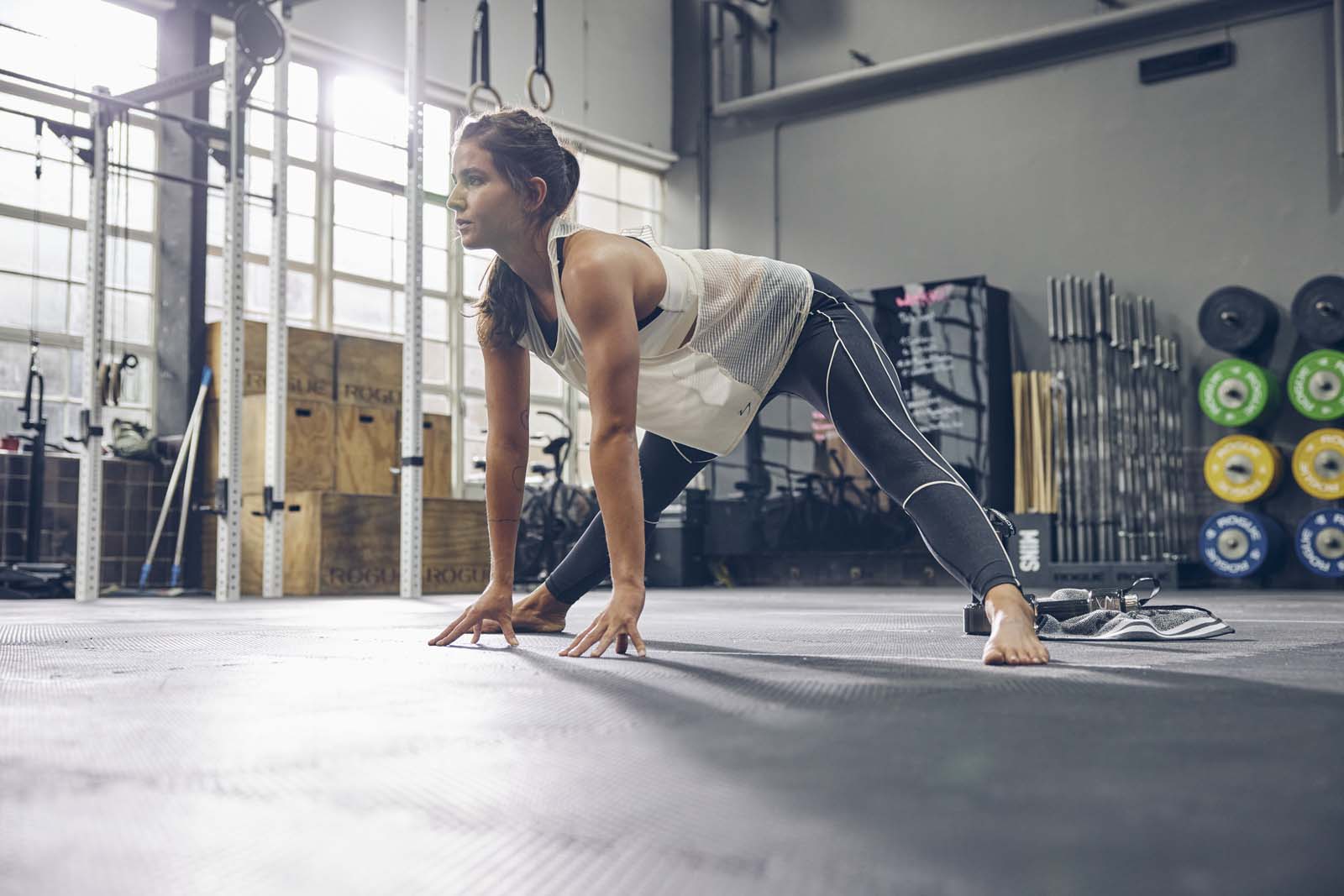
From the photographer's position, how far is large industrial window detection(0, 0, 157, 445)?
691 cm

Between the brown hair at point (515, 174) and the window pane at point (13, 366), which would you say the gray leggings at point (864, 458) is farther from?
the window pane at point (13, 366)

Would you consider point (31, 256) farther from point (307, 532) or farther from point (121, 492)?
point (307, 532)

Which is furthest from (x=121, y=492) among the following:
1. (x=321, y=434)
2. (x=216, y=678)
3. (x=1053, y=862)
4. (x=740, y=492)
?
(x=1053, y=862)

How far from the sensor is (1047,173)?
9.23m

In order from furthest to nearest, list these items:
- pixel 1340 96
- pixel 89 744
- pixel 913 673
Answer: pixel 1340 96 → pixel 913 673 → pixel 89 744

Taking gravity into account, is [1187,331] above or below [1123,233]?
below

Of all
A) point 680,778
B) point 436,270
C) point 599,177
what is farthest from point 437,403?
point 680,778

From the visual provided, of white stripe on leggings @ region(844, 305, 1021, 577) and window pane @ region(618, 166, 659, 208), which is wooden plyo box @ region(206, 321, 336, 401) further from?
white stripe on leggings @ region(844, 305, 1021, 577)

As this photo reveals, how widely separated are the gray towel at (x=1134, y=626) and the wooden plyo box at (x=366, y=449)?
548cm

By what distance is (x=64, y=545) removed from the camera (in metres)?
6.77

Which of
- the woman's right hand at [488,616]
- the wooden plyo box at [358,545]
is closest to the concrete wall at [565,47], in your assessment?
the wooden plyo box at [358,545]

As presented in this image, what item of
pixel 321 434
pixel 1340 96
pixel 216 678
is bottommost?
pixel 216 678

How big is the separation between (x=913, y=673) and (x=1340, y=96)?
7846 millimetres

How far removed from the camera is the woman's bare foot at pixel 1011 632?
1.60 metres
